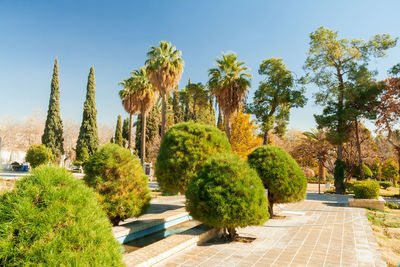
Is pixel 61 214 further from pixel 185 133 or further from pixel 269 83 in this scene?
pixel 269 83

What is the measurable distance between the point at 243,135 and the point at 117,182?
2287 centimetres

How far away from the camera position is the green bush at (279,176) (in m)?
7.74

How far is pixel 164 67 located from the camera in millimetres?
20625

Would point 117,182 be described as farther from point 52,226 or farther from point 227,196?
point 52,226

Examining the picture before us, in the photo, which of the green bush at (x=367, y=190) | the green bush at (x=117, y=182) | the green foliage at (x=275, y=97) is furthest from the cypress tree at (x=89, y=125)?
the green bush at (x=367, y=190)

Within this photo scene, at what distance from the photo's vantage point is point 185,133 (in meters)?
8.68

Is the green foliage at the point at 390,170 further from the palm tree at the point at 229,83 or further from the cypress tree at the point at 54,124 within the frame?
the cypress tree at the point at 54,124


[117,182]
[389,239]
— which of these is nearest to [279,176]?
[389,239]

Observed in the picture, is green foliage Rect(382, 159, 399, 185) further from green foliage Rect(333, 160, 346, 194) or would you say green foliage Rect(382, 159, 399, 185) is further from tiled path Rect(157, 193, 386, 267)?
tiled path Rect(157, 193, 386, 267)

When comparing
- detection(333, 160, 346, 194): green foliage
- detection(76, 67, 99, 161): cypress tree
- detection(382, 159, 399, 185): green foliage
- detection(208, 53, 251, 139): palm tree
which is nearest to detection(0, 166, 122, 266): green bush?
detection(208, 53, 251, 139): palm tree

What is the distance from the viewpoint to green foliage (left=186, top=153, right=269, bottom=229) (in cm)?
495

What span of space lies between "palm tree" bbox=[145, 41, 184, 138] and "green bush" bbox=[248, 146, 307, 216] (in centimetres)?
1338

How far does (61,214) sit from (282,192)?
6911mm

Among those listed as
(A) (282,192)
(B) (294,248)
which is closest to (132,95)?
(A) (282,192)
